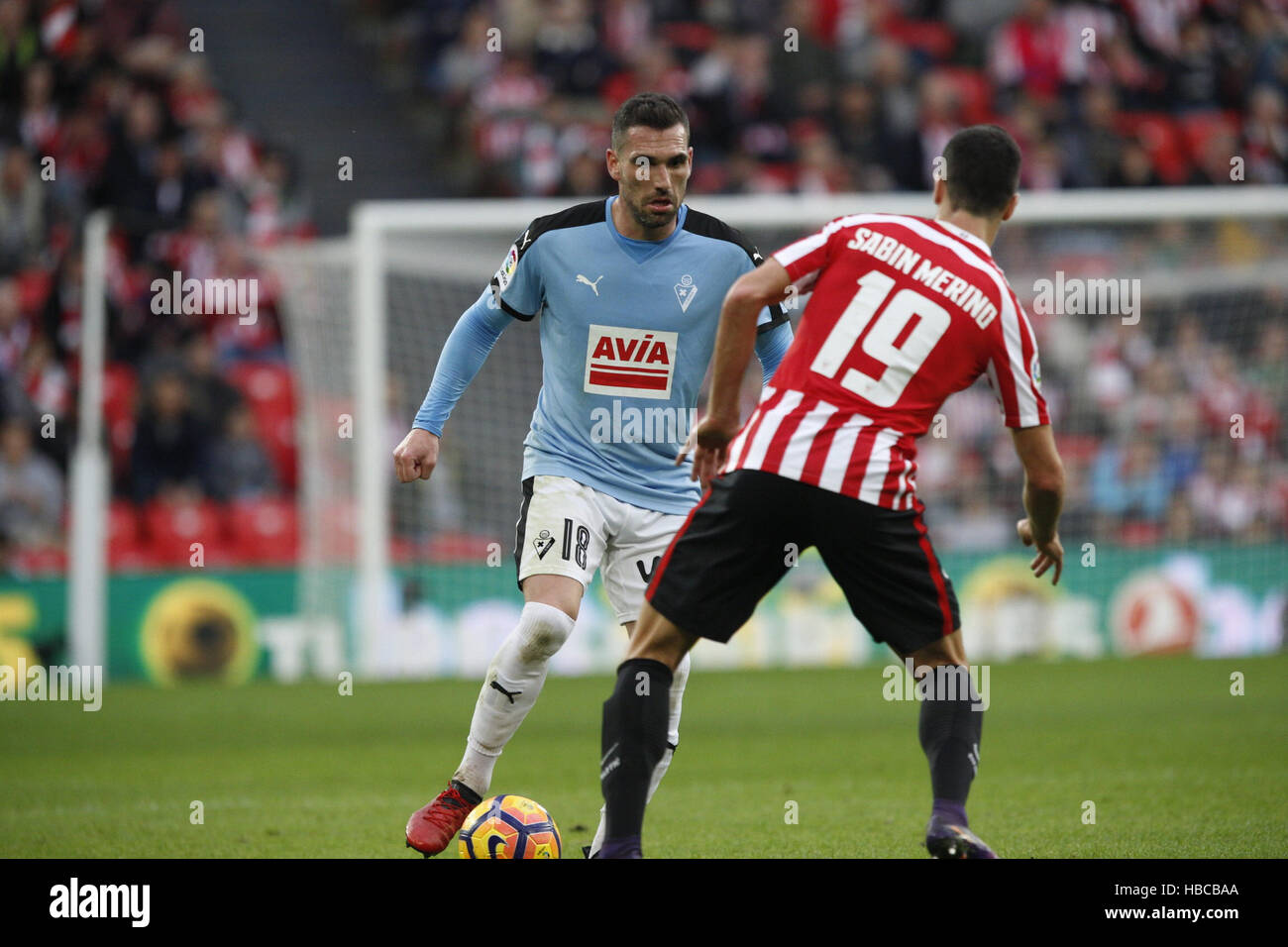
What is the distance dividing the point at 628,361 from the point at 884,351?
4.10ft

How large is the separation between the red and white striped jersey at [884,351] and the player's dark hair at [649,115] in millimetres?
1047

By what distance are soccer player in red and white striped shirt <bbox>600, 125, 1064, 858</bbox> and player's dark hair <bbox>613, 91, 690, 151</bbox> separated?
3.45 feet

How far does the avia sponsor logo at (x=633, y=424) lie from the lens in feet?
18.2

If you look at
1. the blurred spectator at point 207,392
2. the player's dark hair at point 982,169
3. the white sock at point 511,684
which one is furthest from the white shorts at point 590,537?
the blurred spectator at point 207,392

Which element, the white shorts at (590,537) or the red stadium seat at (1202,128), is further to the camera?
the red stadium seat at (1202,128)

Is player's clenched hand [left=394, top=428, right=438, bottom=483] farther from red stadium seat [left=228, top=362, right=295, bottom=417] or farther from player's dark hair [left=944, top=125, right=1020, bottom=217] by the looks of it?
red stadium seat [left=228, top=362, right=295, bottom=417]

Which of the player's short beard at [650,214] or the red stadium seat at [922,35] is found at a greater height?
the red stadium seat at [922,35]

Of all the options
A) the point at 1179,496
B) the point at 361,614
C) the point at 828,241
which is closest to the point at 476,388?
the point at 361,614

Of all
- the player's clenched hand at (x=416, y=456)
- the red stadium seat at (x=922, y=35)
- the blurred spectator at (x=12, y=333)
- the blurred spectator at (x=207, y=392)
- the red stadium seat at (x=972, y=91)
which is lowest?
the player's clenched hand at (x=416, y=456)

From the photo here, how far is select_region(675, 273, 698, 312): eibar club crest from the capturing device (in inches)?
218

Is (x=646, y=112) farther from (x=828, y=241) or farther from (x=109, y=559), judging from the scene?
(x=109, y=559)

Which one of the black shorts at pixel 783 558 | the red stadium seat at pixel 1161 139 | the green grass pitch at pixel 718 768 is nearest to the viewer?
the black shorts at pixel 783 558

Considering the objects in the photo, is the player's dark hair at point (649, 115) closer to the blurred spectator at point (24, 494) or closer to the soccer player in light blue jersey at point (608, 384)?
the soccer player in light blue jersey at point (608, 384)

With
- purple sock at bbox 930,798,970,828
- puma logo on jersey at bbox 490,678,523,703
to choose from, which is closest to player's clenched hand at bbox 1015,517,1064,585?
purple sock at bbox 930,798,970,828
